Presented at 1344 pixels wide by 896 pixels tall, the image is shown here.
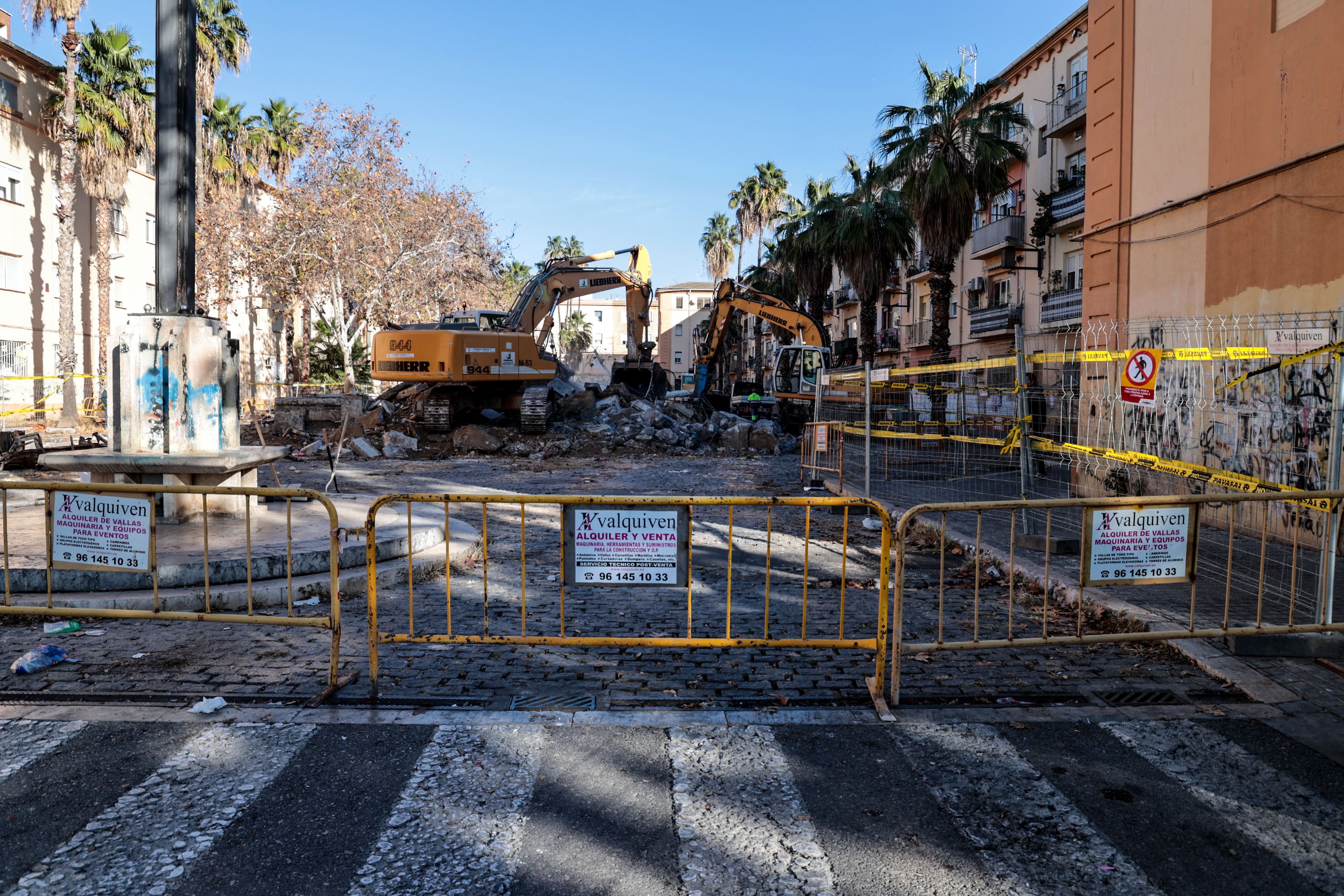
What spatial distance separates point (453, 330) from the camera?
21.2 metres

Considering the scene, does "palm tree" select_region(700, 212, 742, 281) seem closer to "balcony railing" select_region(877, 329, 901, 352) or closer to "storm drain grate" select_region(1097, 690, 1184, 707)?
"balcony railing" select_region(877, 329, 901, 352)

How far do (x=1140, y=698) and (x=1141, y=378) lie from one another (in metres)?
3.81

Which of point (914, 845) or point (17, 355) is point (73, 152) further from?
point (914, 845)

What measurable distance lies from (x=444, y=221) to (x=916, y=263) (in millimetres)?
22318

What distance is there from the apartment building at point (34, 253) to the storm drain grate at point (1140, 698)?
27.7 metres

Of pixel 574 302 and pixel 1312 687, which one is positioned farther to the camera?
pixel 574 302

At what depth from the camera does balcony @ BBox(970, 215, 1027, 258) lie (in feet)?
97.9

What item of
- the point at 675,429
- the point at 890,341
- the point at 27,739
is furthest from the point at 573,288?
the point at 890,341

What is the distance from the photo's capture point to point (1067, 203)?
2700 cm

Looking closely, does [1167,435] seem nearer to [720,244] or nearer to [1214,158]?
[1214,158]

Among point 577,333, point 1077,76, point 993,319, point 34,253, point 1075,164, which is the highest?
point 1077,76

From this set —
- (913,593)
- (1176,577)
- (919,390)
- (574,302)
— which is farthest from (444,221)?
(574,302)

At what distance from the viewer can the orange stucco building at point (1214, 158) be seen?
27.8ft

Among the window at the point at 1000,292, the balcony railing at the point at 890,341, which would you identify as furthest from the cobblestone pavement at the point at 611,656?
the balcony railing at the point at 890,341
